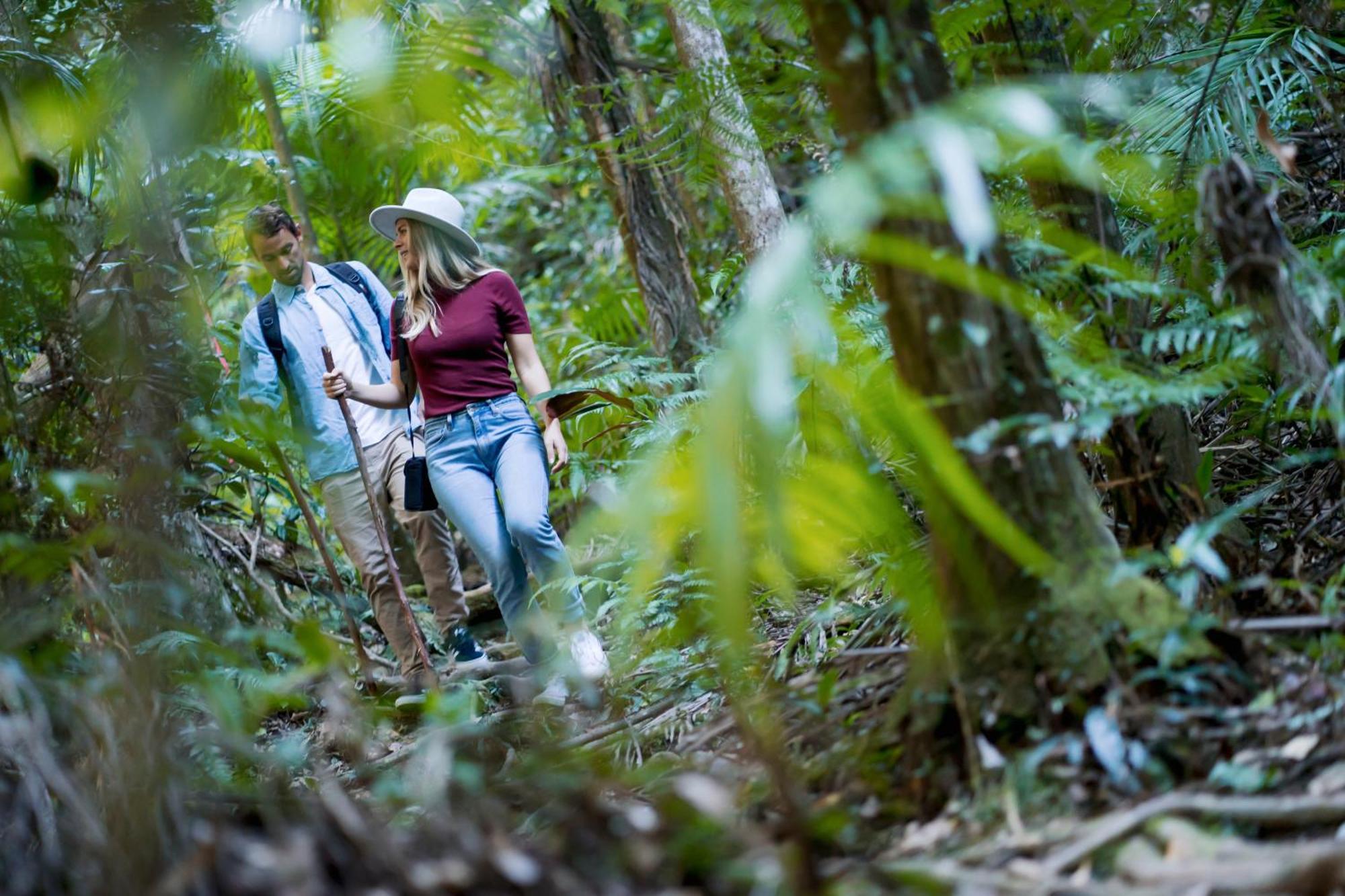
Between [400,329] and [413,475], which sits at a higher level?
[400,329]

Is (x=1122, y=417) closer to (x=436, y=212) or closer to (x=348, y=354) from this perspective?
(x=436, y=212)

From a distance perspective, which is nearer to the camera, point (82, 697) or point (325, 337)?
point (82, 697)

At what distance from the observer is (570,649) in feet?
12.7

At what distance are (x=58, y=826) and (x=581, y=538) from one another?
3.02 feet

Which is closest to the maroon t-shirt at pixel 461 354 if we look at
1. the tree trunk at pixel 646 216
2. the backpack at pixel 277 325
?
the backpack at pixel 277 325

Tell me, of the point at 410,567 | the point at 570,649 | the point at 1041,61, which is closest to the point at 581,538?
the point at 1041,61

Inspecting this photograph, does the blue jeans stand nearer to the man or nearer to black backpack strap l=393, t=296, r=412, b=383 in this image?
black backpack strap l=393, t=296, r=412, b=383

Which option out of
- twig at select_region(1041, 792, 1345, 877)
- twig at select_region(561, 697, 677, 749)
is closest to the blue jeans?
twig at select_region(561, 697, 677, 749)

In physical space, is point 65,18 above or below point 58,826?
above

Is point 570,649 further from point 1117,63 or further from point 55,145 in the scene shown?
point 1117,63

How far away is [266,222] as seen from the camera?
4820 mm

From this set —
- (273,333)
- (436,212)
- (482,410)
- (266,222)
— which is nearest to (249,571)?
(273,333)

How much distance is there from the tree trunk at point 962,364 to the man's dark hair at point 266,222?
3806mm

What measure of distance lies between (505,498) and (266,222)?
192 centimetres
